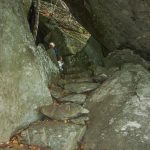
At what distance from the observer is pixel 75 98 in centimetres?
881

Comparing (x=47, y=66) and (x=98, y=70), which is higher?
(x=47, y=66)

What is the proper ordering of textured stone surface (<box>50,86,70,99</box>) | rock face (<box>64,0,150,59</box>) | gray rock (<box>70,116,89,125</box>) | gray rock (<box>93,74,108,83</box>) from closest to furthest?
1. gray rock (<box>70,116,89,125</box>)
2. textured stone surface (<box>50,86,70,99</box>)
3. rock face (<box>64,0,150,59</box>)
4. gray rock (<box>93,74,108,83</box>)

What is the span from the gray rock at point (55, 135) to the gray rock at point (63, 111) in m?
0.24

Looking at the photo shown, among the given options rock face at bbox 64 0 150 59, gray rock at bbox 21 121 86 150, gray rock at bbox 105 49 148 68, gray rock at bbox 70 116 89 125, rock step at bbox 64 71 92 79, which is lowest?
gray rock at bbox 21 121 86 150

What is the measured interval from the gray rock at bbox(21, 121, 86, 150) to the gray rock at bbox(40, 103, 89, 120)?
0.79 ft

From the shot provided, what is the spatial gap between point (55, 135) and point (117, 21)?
4.07 m

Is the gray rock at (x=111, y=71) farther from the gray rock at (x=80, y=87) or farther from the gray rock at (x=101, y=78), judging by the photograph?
the gray rock at (x=80, y=87)

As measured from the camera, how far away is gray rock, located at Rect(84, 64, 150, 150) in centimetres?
771

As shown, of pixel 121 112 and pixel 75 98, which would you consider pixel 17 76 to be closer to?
pixel 75 98

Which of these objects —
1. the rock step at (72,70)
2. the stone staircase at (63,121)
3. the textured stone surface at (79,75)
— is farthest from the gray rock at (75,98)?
the rock step at (72,70)

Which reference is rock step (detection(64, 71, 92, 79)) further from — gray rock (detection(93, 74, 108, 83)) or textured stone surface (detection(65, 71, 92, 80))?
gray rock (detection(93, 74, 108, 83))

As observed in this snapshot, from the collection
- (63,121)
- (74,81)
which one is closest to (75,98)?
(63,121)

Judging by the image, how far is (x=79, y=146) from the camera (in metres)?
7.86

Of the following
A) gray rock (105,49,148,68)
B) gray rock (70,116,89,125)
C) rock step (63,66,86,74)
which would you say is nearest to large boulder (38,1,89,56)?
rock step (63,66,86,74)
